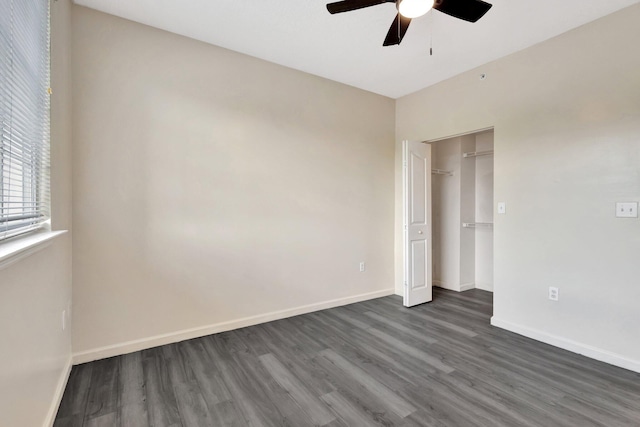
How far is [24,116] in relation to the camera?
56.5 inches

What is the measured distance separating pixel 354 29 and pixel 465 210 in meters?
3.06

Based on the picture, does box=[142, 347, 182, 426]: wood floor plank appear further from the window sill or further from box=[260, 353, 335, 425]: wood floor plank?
the window sill

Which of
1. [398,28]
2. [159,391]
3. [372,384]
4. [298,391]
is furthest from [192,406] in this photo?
[398,28]

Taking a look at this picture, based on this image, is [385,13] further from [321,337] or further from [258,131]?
[321,337]

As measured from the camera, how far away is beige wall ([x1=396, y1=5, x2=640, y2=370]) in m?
2.35

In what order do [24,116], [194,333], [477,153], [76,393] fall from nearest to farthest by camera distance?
[24,116] → [76,393] → [194,333] → [477,153]

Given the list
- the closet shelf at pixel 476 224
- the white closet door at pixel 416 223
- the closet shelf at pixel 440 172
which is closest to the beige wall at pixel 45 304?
the white closet door at pixel 416 223

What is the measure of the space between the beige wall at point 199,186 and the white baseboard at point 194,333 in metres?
0.02

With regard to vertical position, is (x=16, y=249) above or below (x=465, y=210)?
below

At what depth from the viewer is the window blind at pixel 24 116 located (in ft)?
3.97

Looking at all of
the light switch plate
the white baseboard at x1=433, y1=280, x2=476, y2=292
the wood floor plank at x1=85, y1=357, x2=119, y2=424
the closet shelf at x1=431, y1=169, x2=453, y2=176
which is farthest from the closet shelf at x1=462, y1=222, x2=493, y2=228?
the wood floor plank at x1=85, y1=357, x2=119, y2=424

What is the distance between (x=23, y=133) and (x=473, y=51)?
3.50 m

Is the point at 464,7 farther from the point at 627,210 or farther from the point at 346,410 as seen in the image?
the point at 346,410

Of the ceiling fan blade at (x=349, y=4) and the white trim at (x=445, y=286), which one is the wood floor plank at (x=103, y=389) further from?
the white trim at (x=445, y=286)
